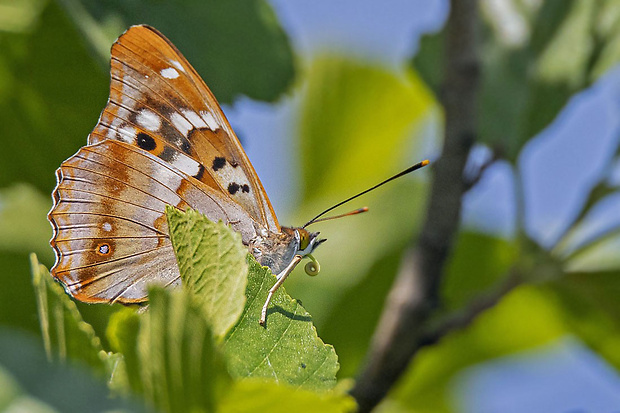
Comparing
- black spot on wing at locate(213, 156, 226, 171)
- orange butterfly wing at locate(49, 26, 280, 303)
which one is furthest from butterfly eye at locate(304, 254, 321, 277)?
black spot on wing at locate(213, 156, 226, 171)

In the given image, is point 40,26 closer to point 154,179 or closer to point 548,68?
point 154,179

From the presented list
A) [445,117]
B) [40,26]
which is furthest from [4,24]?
[445,117]

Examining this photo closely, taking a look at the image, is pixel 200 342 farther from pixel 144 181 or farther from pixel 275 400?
pixel 144 181

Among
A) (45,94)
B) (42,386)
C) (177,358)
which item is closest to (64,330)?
(177,358)

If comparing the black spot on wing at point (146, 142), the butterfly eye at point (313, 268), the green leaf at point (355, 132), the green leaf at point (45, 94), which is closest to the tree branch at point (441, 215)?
the butterfly eye at point (313, 268)

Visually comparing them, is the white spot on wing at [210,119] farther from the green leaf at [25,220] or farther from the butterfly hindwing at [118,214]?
the green leaf at [25,220]

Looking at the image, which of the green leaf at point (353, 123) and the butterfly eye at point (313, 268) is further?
the green leaf at point (353, 123)
